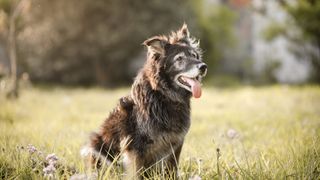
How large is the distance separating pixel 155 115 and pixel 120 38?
45.5 ft

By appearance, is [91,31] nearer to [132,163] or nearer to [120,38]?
[120,38]

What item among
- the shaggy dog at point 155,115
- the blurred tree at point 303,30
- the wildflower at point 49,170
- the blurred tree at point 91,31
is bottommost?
the wildflower at point 49,170

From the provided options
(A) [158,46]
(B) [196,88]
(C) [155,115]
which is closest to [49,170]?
(C) [155,115]

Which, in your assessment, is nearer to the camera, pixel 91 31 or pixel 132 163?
pixel 132 163

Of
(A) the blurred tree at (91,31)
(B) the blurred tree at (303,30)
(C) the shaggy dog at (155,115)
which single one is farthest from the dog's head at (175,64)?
(A) the blurred tree at (91,31)

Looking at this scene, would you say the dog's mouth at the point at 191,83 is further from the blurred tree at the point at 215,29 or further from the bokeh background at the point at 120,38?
the blurred tree at the point at 215,29

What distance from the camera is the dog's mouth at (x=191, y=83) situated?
4605 millimetres

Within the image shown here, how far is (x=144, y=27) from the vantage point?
1841cm

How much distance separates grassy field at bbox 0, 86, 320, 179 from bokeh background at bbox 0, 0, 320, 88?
2.49 m

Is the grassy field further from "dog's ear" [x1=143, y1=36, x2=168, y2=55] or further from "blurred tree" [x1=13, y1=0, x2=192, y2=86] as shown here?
"blurred tree" [x1=13, y1=0, x2=192, y2=86]

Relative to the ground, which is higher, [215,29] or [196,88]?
[215,29]

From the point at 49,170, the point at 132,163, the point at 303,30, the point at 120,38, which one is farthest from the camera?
the point at 120,38

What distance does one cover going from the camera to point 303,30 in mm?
17125

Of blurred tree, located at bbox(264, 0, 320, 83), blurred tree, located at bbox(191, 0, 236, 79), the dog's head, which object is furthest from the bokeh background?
the dog's head
